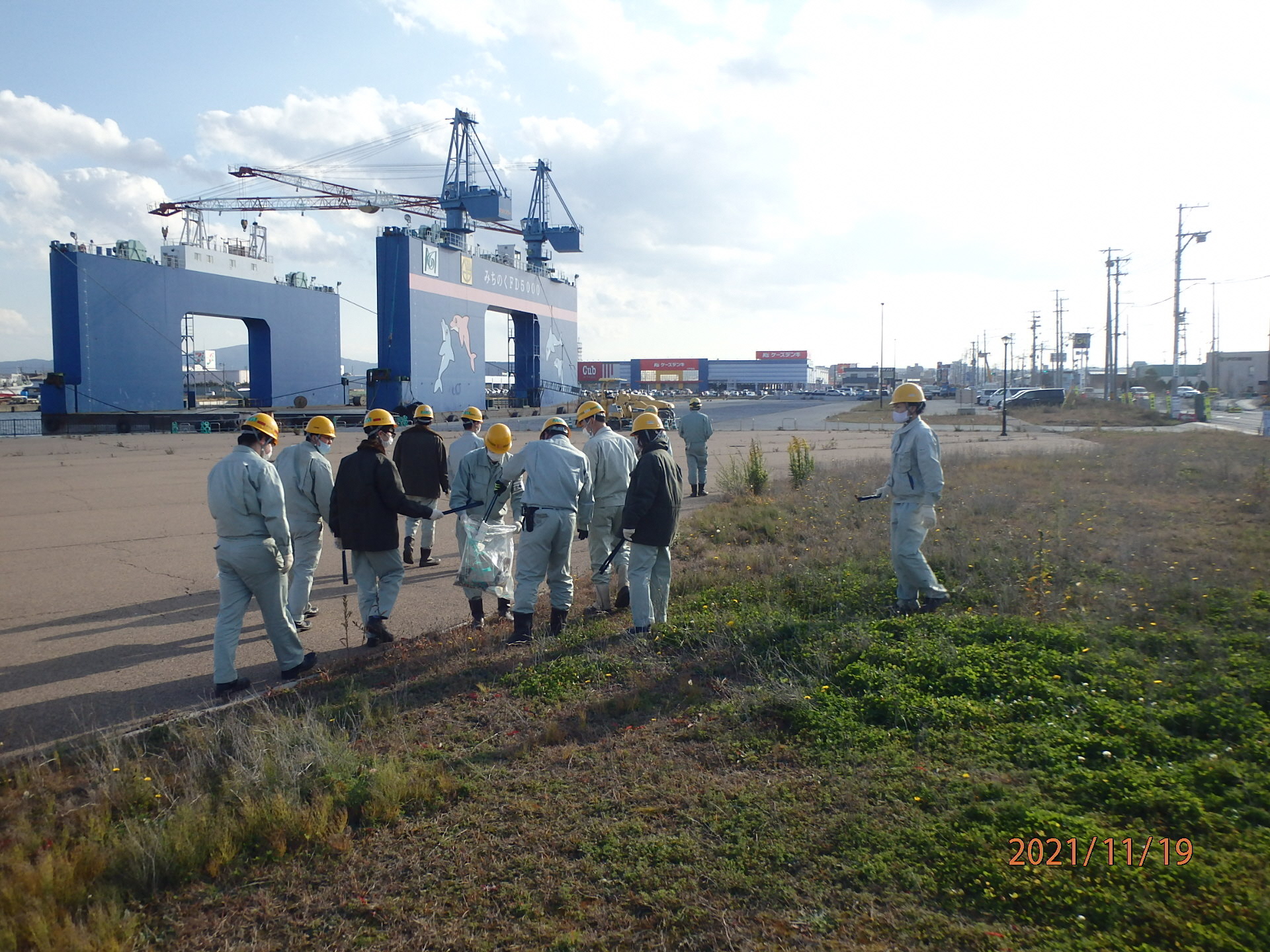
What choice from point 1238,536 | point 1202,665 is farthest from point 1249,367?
point 1202,665

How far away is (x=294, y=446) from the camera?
24.6 ft

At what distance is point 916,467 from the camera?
705cm

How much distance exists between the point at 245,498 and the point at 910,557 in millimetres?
5283

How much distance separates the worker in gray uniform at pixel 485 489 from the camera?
24.3ft

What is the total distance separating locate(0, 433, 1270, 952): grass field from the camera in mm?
3143

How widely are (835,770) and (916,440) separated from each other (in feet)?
11.8

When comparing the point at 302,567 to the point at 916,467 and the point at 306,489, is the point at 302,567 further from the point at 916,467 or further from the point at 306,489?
the point at 916,467

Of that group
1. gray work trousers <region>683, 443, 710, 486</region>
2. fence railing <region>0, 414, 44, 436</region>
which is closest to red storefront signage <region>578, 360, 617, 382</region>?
fence railing <region>0, 414, 44, 436</region>

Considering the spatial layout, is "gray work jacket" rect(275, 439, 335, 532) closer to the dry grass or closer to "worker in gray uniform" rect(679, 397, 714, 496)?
"worker in gray uniform" rect(679, 397, 714, 496)

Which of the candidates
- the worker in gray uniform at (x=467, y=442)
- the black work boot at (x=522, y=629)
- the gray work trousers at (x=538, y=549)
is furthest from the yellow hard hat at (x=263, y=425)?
the worker in gray uniform at (x=467, y=442)

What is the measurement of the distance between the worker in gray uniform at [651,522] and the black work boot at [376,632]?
2.03m
